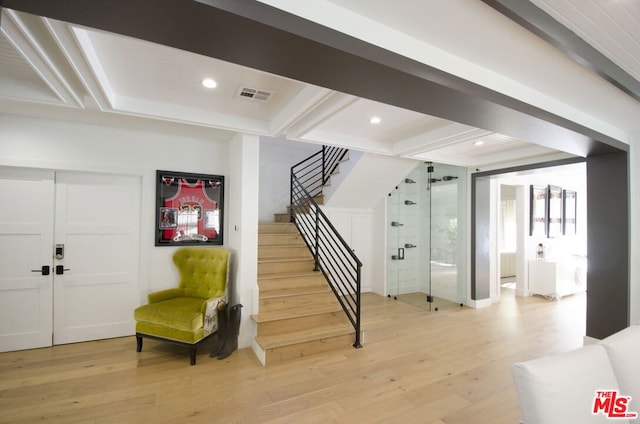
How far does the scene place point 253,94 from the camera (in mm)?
2711

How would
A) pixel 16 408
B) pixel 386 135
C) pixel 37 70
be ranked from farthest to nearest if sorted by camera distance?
pixel 386 135
pixel 16 408
pixel 37 70

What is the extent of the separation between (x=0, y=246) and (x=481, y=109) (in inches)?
198

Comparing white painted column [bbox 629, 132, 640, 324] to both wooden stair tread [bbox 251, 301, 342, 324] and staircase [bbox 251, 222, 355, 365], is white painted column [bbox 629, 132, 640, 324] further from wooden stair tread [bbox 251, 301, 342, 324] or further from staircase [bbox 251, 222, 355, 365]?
wooden stair tread [bbox 251, 301, 342, 324]

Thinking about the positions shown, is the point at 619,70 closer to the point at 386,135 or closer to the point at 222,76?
the point at 386,135

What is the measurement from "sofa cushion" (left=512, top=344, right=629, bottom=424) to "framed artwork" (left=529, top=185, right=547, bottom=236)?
5864 millimetres

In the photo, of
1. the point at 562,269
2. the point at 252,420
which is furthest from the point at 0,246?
the point at 562,269

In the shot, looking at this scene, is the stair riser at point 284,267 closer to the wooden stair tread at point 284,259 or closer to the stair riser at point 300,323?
the wooden stair tread at point 284,259

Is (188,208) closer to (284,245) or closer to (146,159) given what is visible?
(146,159)

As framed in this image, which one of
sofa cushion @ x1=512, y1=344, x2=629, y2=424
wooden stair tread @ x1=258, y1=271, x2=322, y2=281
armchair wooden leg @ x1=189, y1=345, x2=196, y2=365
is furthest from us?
wooden stair tread @ x1=258, y1=271, x2=322, y2=281

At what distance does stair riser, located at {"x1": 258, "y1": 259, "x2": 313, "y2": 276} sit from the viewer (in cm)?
395

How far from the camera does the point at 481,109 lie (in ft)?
7.09

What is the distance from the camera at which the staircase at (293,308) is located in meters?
3.15

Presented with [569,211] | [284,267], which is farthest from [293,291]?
[569,211]
